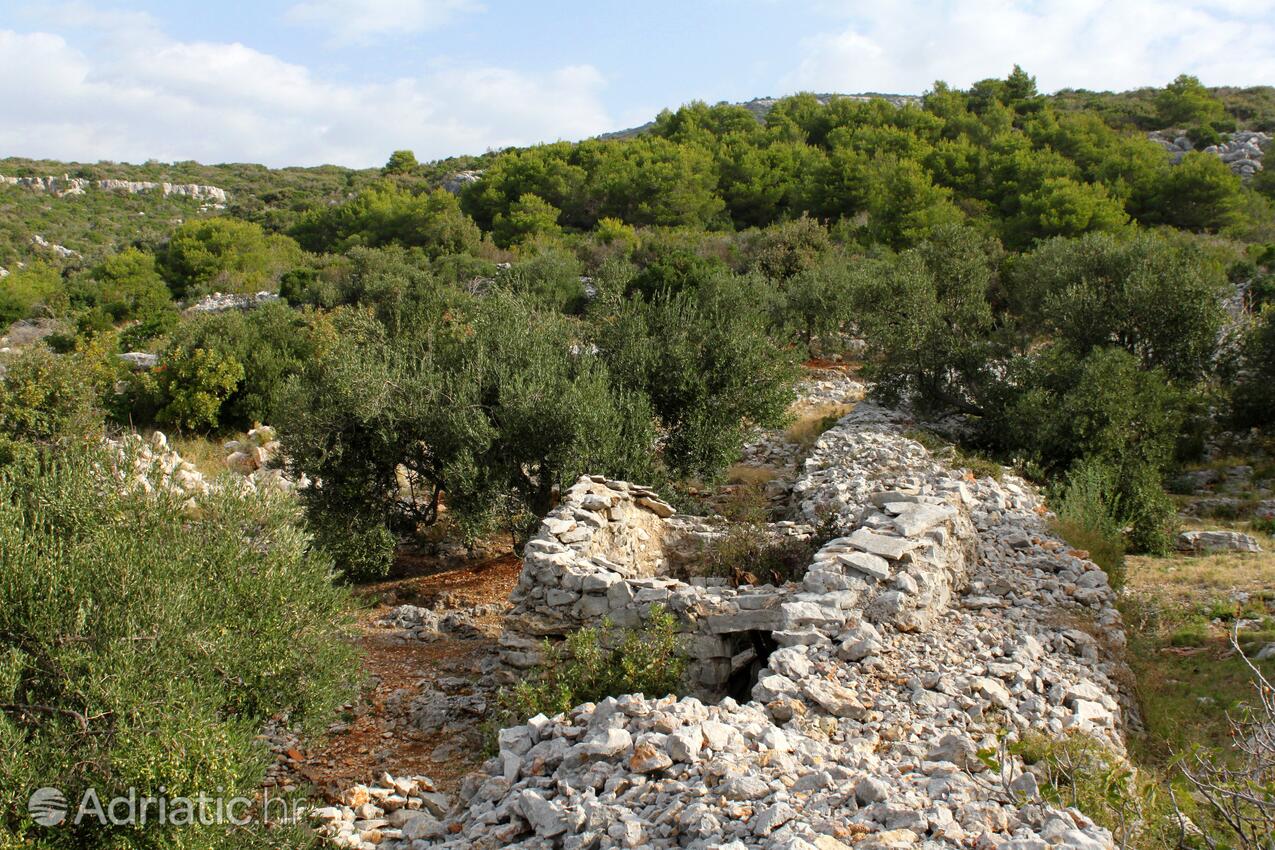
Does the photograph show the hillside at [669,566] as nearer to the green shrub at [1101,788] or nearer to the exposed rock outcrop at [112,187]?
the green shrub at [1101,788]

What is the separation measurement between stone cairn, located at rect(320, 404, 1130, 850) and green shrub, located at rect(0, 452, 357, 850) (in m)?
1.17

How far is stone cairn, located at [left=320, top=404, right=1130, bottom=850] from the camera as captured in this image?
194 inches

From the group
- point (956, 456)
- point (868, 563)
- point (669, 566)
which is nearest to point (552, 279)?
point (956, 456)

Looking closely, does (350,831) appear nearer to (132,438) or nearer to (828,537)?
(132,438)

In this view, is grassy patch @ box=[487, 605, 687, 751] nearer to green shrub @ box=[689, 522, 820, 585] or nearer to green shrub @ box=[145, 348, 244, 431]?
green shrub @ box=[689, 522, 820, 585]

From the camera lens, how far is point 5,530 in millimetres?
5828

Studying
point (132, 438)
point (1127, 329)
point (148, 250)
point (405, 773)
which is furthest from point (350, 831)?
point (148, 250)

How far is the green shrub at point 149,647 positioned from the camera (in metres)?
4.98

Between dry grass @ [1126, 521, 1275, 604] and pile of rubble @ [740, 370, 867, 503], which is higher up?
pile of rubble @ [740, 370, 867, 503]

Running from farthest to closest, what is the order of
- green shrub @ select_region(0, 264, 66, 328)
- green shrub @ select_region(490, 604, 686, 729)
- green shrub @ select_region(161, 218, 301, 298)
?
→ green shrub @ select_region(161, 218, 301, 298), green shrub @ select_region(0, 264, 66, 328), green shrub @ select_region(490, 604, 686, 729)

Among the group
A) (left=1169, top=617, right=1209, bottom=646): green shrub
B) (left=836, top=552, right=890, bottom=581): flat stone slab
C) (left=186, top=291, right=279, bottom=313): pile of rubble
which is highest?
(left=186, top=291, right=279, bottom=313): pile of rubble

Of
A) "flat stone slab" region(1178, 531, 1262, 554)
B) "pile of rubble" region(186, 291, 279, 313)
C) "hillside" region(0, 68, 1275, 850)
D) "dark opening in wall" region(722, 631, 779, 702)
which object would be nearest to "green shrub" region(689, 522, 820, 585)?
"hillside" region(0, 68, 1275, 850)

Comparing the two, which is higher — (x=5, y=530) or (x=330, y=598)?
(x=5, y=530)

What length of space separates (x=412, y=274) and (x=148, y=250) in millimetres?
24742
